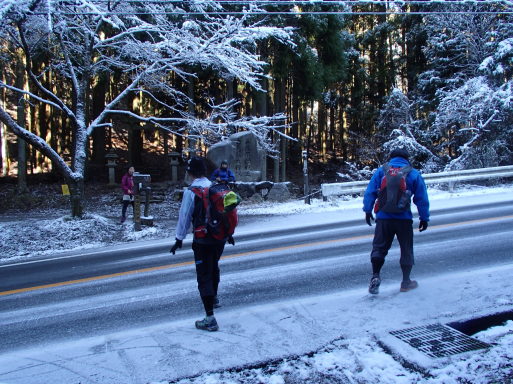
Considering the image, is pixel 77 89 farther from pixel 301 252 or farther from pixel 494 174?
pixel 494 174

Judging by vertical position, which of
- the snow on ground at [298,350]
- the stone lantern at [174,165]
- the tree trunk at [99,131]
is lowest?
the snow on ground at [298,350]

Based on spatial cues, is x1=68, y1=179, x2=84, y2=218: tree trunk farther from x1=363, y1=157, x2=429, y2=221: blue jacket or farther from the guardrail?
x1=363, y1=157, x2=429, y2=221: blue jacket

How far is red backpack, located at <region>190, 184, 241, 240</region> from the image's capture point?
14.0 ft

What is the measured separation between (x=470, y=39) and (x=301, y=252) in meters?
17.3

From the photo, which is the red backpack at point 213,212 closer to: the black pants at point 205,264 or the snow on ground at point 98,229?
the black pants at point 205,264

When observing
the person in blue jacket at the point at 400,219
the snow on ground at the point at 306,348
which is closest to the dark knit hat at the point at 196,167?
the snow on ground at the point at 306,348

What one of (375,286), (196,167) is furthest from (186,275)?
(375,286)

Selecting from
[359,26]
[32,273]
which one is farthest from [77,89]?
[359,26]

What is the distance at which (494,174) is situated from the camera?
49.9 ft

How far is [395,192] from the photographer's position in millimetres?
4875

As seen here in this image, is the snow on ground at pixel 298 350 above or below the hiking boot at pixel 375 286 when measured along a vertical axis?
below

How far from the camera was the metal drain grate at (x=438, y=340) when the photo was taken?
12.1 feet

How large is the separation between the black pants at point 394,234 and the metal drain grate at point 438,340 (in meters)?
1.03

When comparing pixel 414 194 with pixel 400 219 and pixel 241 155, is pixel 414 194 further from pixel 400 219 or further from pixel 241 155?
pixel 241 155
